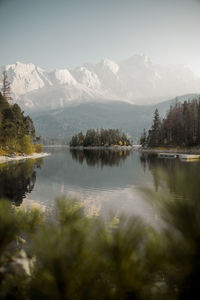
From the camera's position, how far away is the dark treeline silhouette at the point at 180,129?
73312 millimetres

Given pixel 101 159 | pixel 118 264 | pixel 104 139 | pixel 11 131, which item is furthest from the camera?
pixel 104 139

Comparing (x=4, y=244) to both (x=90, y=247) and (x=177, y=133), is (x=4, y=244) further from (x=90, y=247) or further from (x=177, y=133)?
(x=177, y=133)

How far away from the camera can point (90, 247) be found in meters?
1.65

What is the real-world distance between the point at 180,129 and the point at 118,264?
82275 mm

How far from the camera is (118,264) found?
59.5 inches

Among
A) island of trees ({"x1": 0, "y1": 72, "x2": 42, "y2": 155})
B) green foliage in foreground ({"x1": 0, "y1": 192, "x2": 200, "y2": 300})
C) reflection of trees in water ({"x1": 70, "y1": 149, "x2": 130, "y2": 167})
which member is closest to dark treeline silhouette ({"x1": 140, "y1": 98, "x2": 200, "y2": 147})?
reflection of trees in water ({"x1": 70, "y1": 149, "x2": 130, "y2": 167})

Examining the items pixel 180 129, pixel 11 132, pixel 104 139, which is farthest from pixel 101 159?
pixel 104 139

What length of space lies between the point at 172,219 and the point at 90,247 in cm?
64

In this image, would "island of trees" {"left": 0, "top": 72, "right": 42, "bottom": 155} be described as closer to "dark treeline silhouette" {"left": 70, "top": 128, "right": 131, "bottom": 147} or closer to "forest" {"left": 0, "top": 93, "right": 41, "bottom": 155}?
"forest" {"left": 0, "top": 93, "right": 41, "bottom": 155}

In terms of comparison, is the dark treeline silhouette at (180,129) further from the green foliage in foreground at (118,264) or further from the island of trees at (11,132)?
the green foliage in foreground at (118,264)

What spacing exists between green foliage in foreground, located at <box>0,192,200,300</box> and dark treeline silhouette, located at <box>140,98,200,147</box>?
75101 millimetres

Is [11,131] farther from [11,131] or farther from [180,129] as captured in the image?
[180,129]

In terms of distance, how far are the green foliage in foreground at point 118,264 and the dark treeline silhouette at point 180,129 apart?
7510cm

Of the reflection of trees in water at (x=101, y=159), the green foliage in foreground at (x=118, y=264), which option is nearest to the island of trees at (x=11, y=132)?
the reflection of trees in water at (x=101, y=159)
